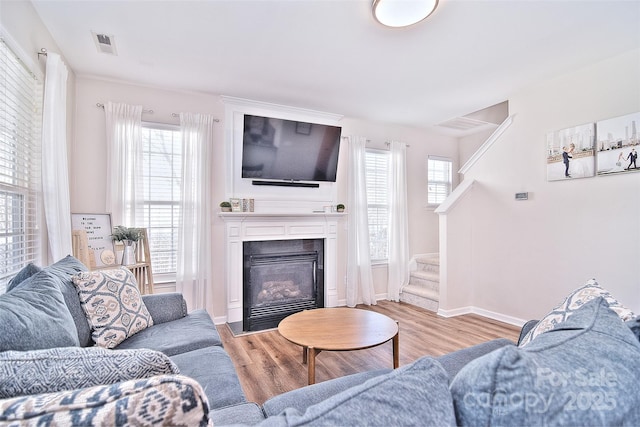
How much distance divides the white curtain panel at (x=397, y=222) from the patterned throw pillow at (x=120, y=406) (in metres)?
4.15

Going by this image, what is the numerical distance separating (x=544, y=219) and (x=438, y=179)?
2049mm

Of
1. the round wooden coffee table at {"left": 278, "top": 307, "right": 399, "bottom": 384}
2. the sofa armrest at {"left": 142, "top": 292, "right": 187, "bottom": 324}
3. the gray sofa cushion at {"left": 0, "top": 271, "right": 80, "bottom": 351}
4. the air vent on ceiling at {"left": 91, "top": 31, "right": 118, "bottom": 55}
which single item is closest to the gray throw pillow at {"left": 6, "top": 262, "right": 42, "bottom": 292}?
the gray sofa cushion at {"left": 0, "top": 271, "right": 80, "bottom": 351}

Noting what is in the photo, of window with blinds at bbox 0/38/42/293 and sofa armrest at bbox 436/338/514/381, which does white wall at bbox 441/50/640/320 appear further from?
window with blinds at bbox 0/38/42/293

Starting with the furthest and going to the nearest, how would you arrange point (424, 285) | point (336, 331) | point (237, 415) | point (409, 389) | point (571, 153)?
point (424, 285)
point (571, 153)
point (336, 331)
point (237, 415)
point (409, 389)

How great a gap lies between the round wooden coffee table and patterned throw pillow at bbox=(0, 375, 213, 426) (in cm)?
147

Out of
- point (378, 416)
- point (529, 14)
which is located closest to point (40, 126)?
point (378, 416)

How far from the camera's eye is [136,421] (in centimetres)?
49

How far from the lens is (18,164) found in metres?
2.05

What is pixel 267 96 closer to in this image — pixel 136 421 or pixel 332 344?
pixel 332 344

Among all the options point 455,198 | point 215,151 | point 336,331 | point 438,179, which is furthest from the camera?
point 438,179

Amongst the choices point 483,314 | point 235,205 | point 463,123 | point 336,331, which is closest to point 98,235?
point 235,205

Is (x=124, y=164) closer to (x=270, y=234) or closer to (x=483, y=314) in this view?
(x=270, y=234)

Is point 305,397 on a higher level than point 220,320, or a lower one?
higher

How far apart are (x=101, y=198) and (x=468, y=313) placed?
4371mm
